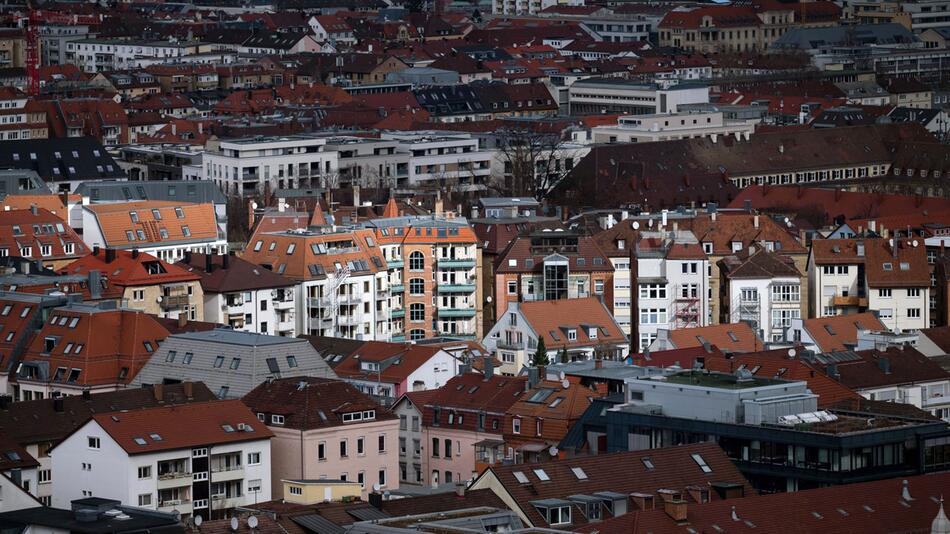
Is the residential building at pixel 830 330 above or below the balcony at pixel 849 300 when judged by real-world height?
below

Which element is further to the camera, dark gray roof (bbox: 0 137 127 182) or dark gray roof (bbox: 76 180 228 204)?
dark gray roof (bbox: 0 137 127 182)

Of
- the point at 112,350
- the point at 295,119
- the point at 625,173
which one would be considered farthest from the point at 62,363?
the point at 295,119

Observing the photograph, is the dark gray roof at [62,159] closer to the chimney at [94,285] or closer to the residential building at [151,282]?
the residential building at [151,282]

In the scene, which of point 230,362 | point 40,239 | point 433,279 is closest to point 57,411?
point 230,362

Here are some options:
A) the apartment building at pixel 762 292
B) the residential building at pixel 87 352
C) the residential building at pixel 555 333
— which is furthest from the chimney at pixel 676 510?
the apartment building at pixel 762 292

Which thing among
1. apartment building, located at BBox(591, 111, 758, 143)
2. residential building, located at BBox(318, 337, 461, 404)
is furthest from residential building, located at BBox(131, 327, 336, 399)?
apartment building, located at BBox(591, 111, 758, 143)

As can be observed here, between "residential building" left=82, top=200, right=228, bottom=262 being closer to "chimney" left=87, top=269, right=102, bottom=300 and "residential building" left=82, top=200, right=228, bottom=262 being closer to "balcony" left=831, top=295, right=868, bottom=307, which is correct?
"chimney" left=87, top=269, right=102, bottom=300
